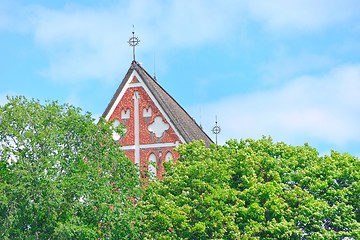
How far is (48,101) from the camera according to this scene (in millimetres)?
34719

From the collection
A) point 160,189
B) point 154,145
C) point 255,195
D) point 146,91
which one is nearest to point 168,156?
point 154,145

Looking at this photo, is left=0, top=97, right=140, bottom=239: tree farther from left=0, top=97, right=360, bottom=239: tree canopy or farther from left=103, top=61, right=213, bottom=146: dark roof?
left=103, top=61, right=213, bottom=146: dark roof

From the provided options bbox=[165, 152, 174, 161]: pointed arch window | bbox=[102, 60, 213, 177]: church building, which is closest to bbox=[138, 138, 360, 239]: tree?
bbox=[165, 152, 174, 161]: pointed arch window

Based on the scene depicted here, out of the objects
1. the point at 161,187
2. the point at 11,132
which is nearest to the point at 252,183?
the point at 161,187

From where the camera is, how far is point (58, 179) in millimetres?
32562

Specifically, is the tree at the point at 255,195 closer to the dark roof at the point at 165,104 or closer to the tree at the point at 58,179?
the tree at the point at 58,179

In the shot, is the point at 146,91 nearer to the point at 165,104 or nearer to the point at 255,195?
the point at 165,104

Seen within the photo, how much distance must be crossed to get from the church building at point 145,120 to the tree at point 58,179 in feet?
22.7

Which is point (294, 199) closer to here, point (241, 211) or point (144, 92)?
point (241, 211)

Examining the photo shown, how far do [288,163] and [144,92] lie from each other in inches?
372

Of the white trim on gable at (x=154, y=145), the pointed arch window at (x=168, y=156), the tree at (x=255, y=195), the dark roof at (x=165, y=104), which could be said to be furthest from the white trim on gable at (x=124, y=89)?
the tree at (x=255, y=195)

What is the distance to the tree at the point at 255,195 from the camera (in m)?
33.9

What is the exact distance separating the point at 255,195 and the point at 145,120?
32.1 feet

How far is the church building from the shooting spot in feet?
138
